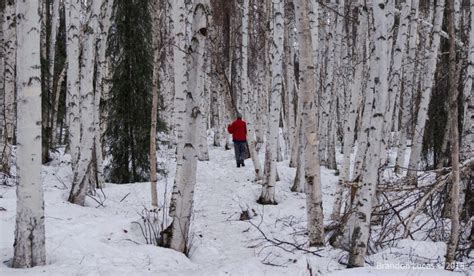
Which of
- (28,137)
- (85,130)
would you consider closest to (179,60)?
(85,130)

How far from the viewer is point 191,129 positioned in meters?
5.19

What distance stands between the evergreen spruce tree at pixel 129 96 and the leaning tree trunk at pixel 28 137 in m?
7.11

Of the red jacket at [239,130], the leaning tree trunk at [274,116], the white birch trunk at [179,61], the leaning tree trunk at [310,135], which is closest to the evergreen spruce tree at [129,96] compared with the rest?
the white birch trunk at [179,61]

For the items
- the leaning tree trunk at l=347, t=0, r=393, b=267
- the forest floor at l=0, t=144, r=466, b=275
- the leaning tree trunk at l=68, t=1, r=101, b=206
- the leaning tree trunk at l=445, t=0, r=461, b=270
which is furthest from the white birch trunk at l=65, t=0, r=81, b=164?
the leaning tree trunk at l=445, t=0, r=461, b=270

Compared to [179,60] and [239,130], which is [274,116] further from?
[239,130]

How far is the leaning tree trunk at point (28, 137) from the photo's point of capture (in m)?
4.11

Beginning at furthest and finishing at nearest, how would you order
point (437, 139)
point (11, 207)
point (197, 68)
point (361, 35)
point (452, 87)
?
point (437, 139) → point (361, 35) → point (11, 207) → point (197, 68) → point (452, 87)

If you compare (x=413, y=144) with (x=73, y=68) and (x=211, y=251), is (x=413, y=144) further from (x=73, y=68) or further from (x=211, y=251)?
(x=73, y=68)

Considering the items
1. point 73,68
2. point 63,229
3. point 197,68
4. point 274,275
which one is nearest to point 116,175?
point 73,68

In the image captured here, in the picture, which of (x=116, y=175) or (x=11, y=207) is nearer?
(x=11, y=207)

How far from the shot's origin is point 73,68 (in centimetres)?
795

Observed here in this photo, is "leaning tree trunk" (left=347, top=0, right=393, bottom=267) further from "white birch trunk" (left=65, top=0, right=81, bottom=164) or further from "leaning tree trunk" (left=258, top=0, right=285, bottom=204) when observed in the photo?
"white birch trunk" (left=65, top=0, right=81, bottom=164)

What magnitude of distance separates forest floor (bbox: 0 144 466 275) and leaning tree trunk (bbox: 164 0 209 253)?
31 cm

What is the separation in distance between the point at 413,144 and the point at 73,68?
25.5 feet
